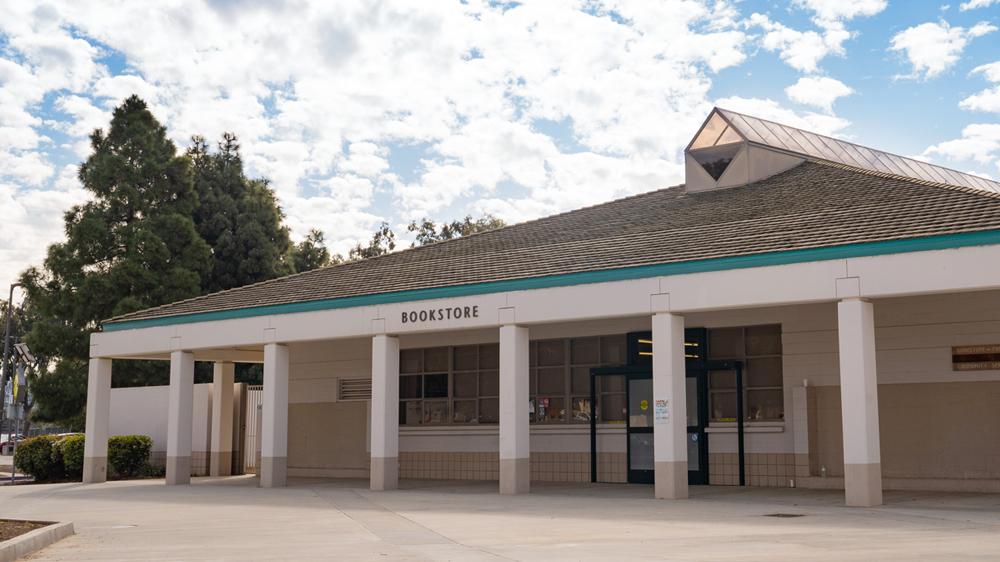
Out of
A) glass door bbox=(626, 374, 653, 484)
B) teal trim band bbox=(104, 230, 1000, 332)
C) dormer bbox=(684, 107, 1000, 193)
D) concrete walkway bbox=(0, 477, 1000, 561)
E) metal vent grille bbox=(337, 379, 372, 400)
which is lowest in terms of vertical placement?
concrete walkway bbox=(0, 477, 1000, 561)

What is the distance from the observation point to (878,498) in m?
16.2

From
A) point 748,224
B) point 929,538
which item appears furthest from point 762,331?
point 929,538

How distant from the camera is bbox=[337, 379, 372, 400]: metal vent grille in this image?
28.4 meters

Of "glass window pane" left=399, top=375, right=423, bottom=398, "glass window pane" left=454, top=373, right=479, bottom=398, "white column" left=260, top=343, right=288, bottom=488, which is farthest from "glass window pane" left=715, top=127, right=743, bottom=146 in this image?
"white column" left=260, top=343, right=288, bottom=488

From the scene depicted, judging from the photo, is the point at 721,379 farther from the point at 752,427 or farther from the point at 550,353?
the point at 550,353

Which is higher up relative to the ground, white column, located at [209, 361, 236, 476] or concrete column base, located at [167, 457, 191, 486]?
white column, located at [209, 361, 236, 476]

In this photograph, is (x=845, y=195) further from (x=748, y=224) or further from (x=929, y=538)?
(x=929, y=538)

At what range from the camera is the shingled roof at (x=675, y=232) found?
58.3 ft

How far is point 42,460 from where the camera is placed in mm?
30953

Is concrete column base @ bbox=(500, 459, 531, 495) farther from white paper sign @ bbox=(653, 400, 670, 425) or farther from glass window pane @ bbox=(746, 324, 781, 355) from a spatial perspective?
glass window pane @ bbox=(746, 324, 781, 355)

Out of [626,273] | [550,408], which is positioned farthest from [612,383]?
[626,273]

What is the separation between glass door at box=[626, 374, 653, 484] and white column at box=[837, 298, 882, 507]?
688cm

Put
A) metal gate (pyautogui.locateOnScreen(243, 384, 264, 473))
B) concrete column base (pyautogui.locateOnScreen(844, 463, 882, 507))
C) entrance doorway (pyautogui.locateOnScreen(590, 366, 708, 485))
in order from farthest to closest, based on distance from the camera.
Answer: metal gate (pyautogui.locateOnScreen(243, 384, 264, 473))
entrance doorway (pyautogui.locateOnScreen(590, 366, 708, 485))
concrete column base (pyautogui.locateOnScreen(844, 463, 882, 507))

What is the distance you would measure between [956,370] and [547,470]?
9.15 metres
